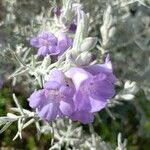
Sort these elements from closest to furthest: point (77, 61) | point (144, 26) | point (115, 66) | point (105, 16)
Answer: point (77, 61)
point (105, 16)
point (115, 66)
point (144, 26)

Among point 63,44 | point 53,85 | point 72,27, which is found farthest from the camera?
point 72,27

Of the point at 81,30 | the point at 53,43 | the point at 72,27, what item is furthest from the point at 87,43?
the point at 72,27

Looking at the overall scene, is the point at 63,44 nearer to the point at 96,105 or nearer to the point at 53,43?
the point at 53,43

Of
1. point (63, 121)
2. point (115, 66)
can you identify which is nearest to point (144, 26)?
point (115, 66)

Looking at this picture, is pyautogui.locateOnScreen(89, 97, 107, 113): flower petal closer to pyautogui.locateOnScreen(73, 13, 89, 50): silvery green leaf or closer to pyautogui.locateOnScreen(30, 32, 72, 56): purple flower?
pyautogui.locateOnScreen(73, 13, 89, 50): silvery green leaf

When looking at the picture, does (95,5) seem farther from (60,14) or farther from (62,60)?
(62,60)

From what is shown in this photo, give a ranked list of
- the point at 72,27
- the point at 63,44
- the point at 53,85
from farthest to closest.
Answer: the point at 72,27 → the point at 63,44 → the point at 53,85

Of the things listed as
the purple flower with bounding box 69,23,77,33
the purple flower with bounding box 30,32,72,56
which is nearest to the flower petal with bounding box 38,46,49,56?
the purple flower with bounding box 30,32,72,56
